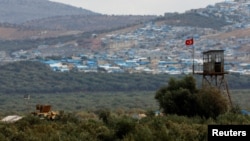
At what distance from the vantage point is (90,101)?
88.3m

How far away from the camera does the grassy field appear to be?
78.6 meters

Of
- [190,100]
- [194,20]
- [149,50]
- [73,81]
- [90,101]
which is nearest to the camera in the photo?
[190,100]

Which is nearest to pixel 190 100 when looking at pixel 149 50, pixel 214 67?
pixel 214 67

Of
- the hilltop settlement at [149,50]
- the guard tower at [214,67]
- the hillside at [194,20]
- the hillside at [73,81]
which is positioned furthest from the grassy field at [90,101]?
the hillside at [194,20]

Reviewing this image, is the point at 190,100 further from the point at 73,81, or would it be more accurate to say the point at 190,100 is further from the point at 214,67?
the point at 73,81

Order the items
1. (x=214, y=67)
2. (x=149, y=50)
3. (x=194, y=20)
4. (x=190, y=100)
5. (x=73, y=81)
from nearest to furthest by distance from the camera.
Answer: (x=190, y=100)
(x=214, y=67)
(x=73, y=81)
(x=149, y=50)
(x=194, y=20)

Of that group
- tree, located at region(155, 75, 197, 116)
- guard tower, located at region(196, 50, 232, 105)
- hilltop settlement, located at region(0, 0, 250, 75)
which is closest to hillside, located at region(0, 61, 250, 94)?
hilltop settlement, located at region(0, 0, 250, 75)

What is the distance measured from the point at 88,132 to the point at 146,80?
79.9 metres

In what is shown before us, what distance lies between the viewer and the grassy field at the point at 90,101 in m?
78.6

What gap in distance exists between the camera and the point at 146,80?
4331 inches

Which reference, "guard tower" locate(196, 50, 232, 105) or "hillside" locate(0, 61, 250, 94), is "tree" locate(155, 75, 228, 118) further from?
"hillside" locate(0, 61, 250, 94)

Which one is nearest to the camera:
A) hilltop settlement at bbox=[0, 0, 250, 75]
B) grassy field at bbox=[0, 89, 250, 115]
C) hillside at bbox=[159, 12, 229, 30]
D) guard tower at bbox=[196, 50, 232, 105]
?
guard tower at bbox=[196, 50, 232, 105]

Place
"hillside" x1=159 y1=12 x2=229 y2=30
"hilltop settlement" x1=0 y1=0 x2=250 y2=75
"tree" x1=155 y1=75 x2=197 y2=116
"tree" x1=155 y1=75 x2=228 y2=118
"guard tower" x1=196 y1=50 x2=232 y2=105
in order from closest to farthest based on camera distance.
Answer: "tree" x1=155 y1=75 x2=228 y2=118 → "tree" x1=155 y1=75 x2=197 y2=116 → "guard tower" x1=196 y1=50 x2=232 y2=105 → "hilltop settlement" x1=0 y1=0 x2=250 y2=75 → "hillside" x1=159 y1=12 x2=229 y2=30

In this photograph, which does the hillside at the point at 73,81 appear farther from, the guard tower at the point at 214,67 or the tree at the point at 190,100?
the guard tower at the point at 214,67
